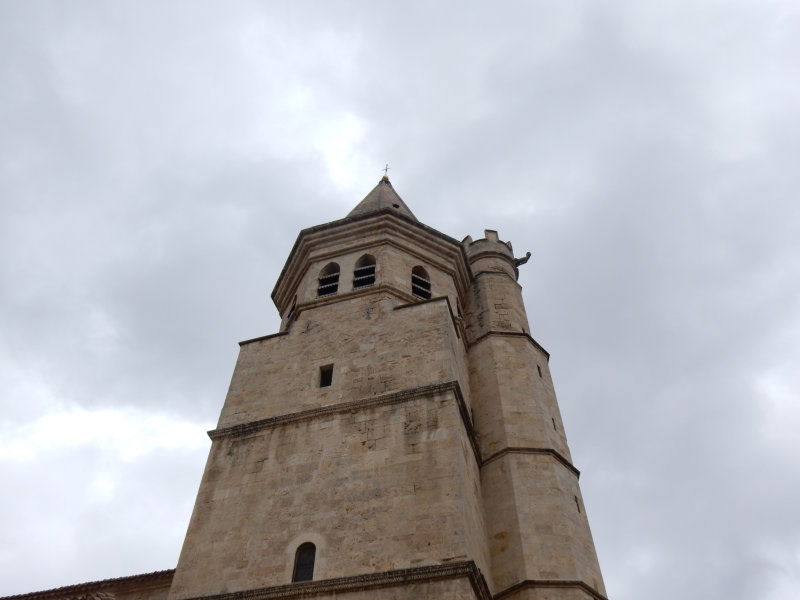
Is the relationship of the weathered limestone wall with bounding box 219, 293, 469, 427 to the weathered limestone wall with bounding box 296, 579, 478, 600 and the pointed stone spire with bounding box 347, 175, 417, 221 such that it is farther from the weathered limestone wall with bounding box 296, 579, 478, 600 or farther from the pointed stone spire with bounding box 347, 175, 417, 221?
the pointed stone spire with bounding box 347, 175, 417, 221

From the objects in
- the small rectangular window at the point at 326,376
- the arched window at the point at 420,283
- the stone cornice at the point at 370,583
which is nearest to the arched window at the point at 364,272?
the arched window at the point at 420,283

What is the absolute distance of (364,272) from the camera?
1739 centimetres

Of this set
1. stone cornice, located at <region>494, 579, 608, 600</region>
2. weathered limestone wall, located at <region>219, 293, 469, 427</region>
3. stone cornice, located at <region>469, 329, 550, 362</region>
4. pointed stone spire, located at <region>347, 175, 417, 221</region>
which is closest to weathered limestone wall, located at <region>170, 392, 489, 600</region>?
stone cornice, located at <region>494, 579, 608, 600</region>

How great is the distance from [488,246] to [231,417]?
1024cm

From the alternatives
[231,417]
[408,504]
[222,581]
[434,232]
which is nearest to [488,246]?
[434,232]

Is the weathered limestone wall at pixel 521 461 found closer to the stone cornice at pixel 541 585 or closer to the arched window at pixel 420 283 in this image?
the stone cornice at pixel 541 585

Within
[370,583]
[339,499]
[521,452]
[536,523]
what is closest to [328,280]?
[521,452]

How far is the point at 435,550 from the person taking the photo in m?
10.0

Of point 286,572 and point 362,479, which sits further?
point 362,479

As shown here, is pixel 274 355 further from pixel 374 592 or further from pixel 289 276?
pixel 374 592

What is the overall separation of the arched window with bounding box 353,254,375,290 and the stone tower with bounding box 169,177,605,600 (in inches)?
2.3

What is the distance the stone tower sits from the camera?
10.4 metres

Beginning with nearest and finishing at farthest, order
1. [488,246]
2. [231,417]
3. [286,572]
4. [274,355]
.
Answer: [286,572] → [231,417] → [274,355] → [488,246]

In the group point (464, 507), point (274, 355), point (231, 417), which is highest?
point (274, 355)
